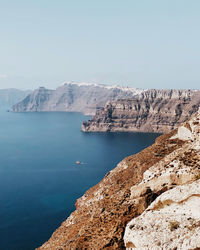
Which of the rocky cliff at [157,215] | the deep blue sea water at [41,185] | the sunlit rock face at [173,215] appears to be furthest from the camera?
the deep blue sea water at [41,185]

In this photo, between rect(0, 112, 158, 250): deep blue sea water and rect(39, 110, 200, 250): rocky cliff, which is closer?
rect(39, 110, 200, 250): rocky cliff

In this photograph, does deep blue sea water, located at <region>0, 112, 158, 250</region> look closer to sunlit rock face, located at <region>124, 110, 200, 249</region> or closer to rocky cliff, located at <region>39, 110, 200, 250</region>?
rocky cliff, located at <region>39, 110, 200, 250</region>

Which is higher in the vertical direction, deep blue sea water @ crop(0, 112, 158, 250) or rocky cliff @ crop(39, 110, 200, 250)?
rocky cliff @ crop(39, 110, 200, 250)

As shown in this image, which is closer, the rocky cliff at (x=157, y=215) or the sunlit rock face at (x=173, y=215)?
the sunlit rock face at (x=173, y=215)

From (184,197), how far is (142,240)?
18.7ft

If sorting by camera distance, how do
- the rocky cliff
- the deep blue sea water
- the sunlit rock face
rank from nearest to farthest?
the sunlit rock face, the rocky cliff, the deep blue sea water

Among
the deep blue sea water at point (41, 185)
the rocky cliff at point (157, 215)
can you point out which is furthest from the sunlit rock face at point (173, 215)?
the deep blue sea water at point (41, 185)

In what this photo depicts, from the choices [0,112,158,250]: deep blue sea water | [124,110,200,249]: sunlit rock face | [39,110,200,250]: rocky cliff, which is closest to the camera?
[124,110,200,249]: sunlit rock face

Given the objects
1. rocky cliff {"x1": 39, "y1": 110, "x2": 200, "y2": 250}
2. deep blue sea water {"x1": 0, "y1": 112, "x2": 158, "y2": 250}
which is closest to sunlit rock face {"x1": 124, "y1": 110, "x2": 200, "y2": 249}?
rocky cliff {"x1": 39, "y1": 110, "x2": 200, "y2": 250}

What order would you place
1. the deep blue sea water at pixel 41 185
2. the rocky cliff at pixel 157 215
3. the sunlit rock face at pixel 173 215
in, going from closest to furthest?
the sunlit rock face at pixel 173 215, the rocky cliff at pixel 157 215, the deep blue sea water at pixel 41 185

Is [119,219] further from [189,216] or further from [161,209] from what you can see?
[189,216]

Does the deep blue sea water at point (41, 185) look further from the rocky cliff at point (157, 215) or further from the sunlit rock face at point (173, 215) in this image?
the sunlit rock face at point (173, 215)

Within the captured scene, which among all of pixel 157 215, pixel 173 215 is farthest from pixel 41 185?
pixel 173 215

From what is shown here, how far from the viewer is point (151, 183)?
105ft
